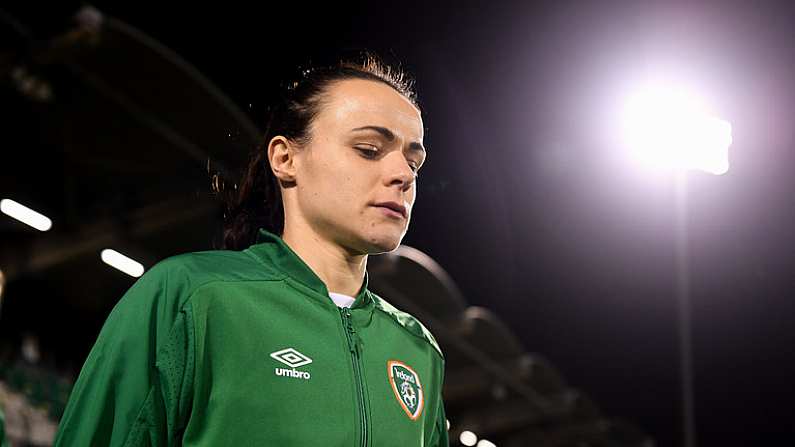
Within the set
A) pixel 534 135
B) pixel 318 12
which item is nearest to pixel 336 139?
pixel 318 12

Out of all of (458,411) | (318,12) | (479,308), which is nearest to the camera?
(318,12)

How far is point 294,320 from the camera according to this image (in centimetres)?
202

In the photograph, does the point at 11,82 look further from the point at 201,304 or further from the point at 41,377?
the point at 201,304

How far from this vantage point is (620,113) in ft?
37.6

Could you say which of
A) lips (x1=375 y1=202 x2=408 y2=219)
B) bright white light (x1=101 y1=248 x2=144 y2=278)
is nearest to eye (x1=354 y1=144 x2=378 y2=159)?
lips (x1=375 y1=202 x2=408 y2=219)

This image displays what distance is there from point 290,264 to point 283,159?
0.26 metres

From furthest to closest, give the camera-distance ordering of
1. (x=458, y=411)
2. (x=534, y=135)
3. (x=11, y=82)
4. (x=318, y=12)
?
(x=458, y=411), (x=534, y=135), (x=11, y=82), (x=318, y=12)

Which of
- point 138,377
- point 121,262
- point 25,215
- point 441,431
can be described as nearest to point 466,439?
point 441,431

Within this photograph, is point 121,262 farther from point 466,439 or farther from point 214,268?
point 214,268

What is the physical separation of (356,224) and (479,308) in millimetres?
13686

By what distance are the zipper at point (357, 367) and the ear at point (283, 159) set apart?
328 millimetres

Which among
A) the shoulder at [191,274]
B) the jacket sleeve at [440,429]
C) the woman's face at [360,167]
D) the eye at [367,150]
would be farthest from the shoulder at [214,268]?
the jacket sleeve at [440,429]

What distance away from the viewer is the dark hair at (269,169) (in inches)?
90.4

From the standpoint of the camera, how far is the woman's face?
6.89ft
